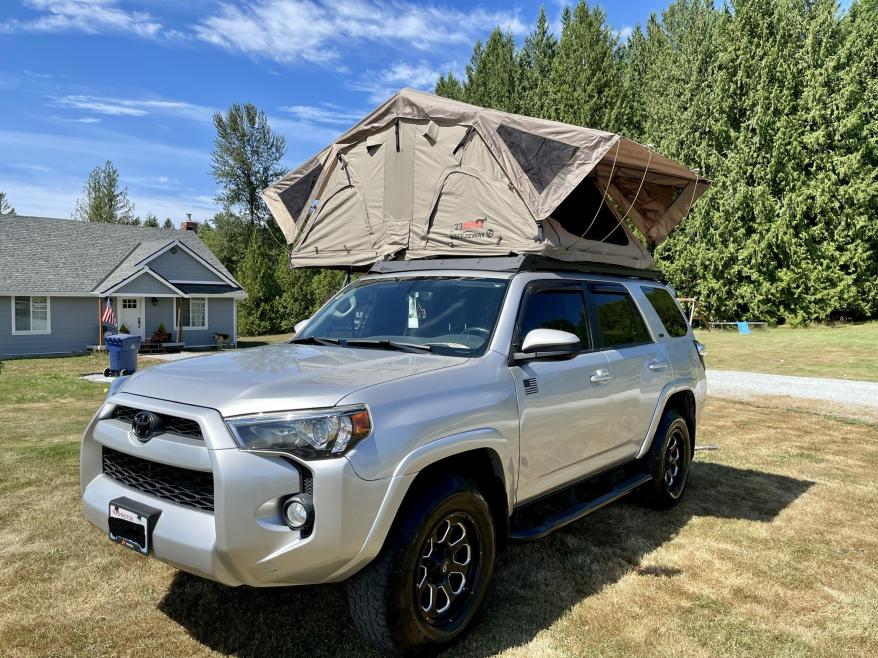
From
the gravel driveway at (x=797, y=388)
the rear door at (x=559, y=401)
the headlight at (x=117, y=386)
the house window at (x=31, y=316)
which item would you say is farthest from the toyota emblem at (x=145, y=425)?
the house window at (x=31, y=316)

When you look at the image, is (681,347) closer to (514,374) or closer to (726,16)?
(514,374)

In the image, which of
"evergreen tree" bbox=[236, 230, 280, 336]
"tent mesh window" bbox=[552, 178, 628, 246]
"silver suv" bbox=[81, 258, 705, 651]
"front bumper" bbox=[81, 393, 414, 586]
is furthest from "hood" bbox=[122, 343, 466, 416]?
"evergreen tree" bbox=[236, 230, 280, 336]

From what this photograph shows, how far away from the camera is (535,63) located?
43.4 metres

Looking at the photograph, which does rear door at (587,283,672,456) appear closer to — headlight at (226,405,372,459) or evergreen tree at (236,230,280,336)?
headlight at (226,405,372,459)

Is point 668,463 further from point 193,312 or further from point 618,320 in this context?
point 193,312

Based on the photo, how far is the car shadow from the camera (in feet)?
10.9

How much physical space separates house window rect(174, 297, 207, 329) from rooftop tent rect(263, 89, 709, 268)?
79.1ft

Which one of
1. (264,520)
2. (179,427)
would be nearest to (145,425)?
(179,427)

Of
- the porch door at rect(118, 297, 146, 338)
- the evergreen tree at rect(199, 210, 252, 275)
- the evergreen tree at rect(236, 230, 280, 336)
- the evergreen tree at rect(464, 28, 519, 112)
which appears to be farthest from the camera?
the evergreen tree at rect(199, 210, 252, 275)

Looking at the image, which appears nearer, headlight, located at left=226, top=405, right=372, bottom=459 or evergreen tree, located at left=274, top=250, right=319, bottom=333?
headlight, located at left=226, top=405, right=372, bottom=459

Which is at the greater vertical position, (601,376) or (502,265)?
(502,265)

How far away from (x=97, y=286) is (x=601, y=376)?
87.9 feet

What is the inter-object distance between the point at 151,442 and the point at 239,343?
29.6 meters

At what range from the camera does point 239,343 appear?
31359 millimetres
